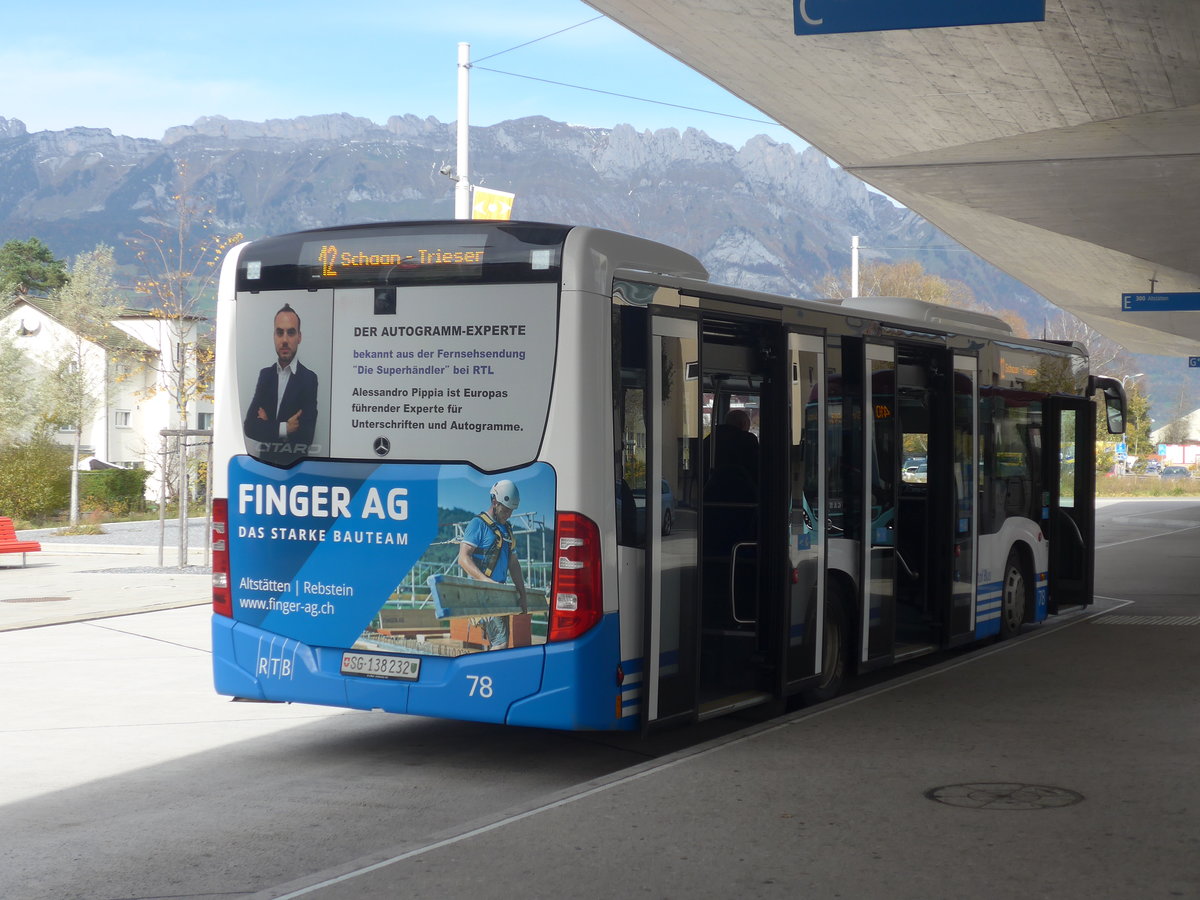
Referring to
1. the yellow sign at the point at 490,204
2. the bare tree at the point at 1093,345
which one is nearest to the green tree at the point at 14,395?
the yellow sign at the point at 490,204

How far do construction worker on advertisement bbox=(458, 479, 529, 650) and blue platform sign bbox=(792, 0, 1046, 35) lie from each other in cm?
388

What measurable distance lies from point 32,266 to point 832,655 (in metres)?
95.6

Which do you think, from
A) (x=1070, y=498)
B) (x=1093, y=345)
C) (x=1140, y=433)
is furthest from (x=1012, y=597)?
(x=1093, y=345)

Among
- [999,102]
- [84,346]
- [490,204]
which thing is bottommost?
[490,204]

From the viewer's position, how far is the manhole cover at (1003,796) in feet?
21.5

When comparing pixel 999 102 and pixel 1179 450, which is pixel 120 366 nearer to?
pixel 999 102

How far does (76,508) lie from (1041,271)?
2648cm

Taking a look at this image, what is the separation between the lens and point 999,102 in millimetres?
18812

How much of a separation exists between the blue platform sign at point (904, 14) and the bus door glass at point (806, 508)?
6.59 feet

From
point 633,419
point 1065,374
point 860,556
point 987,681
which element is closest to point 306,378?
point 633,419

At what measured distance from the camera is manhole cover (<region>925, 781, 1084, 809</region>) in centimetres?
656

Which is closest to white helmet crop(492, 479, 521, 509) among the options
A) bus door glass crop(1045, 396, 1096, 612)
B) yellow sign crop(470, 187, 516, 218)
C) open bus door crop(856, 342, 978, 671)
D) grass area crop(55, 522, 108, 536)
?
open bus door crop(856, 342, 978, 671)

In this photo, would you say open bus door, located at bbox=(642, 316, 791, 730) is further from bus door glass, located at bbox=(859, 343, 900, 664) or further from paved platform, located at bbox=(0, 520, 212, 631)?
paved platform, located at bbox=(0, 520, 212, 631)

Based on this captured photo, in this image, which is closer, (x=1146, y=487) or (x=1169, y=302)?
(x=1169, y=302)
